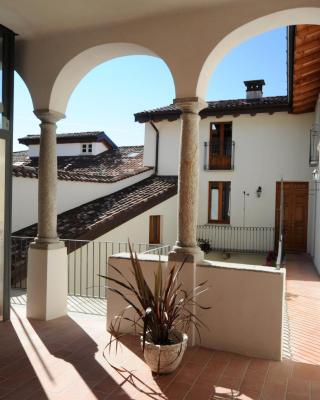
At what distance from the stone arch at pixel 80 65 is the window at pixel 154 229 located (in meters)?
6.41

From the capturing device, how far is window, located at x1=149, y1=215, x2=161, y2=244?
1090 cm

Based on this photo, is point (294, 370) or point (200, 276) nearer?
point (294, 370)

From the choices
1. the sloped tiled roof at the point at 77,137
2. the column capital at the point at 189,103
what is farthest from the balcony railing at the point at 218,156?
the column capital at the point at 189,103

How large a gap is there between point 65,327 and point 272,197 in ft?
31.5

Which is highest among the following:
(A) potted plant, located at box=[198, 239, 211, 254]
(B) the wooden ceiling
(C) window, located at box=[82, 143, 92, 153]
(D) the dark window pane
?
(B) the wooden ceiling

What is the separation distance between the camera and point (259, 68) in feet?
48.6

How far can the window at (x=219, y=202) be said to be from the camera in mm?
13148

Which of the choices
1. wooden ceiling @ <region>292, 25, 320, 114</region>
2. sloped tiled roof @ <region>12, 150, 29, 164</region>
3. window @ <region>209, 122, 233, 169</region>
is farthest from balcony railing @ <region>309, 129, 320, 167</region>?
sloped tiled roof @ <region>12, 150, 29, 164</region>

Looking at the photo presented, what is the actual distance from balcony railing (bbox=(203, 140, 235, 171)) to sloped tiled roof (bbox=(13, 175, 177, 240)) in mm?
1621

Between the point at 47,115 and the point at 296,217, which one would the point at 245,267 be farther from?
the point at 296,217

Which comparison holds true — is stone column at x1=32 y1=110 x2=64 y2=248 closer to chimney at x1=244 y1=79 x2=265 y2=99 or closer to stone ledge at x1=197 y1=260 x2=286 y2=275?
stone ledge at x1=197 y1=260 x2=286 y2=275

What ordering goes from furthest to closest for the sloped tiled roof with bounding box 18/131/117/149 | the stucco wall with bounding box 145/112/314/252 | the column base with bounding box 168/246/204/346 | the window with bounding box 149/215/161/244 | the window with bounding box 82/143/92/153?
the window with bounding box 82/143/92/153 → the sloped tiled roof with bounding box 18/131/117/149 → the stucco wall with bounding box 145/112/314/252 → the window with bounding box 149/215/161/244 → the column base with bounding box 168/246/204/346

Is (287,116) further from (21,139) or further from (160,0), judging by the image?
(21,139)

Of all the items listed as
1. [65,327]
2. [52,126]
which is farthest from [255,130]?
[65,327]
